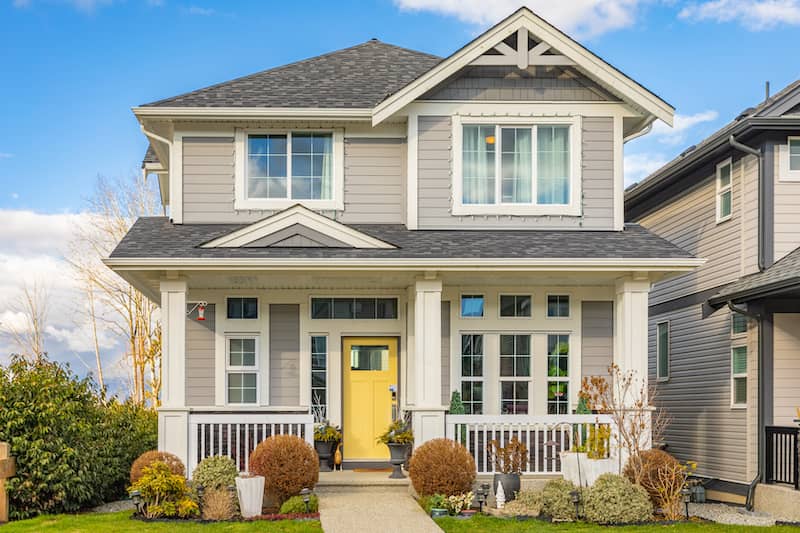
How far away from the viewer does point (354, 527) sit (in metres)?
12.1

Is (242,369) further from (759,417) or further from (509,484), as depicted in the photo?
(759,417)

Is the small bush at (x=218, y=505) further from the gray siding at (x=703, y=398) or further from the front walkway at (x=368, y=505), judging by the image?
the gray siding at (x=703, y=398)

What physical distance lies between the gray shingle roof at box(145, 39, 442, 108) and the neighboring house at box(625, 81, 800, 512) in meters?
5.46

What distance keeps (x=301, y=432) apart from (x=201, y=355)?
2.43 m

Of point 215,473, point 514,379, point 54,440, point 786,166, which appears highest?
point 786,166

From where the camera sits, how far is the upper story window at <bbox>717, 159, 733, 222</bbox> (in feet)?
56.8

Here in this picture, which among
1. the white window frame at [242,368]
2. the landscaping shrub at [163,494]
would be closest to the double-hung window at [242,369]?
the white window frame at [242,368]

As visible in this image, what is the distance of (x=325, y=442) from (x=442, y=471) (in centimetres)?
292

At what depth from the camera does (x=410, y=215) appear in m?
16.2

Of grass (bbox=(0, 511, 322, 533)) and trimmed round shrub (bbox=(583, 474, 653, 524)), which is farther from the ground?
trimmed round shrub (bbox=(583, 474, 653, 524))

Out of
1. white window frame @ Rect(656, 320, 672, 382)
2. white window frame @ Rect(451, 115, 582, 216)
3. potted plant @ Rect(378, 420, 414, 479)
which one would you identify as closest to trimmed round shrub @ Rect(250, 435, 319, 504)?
potted plant @ Rect(378, 420, 414, 479)

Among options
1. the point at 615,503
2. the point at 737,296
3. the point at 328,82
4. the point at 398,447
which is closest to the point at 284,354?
the point at 398,447

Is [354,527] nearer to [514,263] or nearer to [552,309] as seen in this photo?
[514,263]

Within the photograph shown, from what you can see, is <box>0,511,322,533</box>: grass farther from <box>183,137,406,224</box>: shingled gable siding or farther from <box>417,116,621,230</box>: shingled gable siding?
<box>417,116,621,230</box>: shingled gable siding
